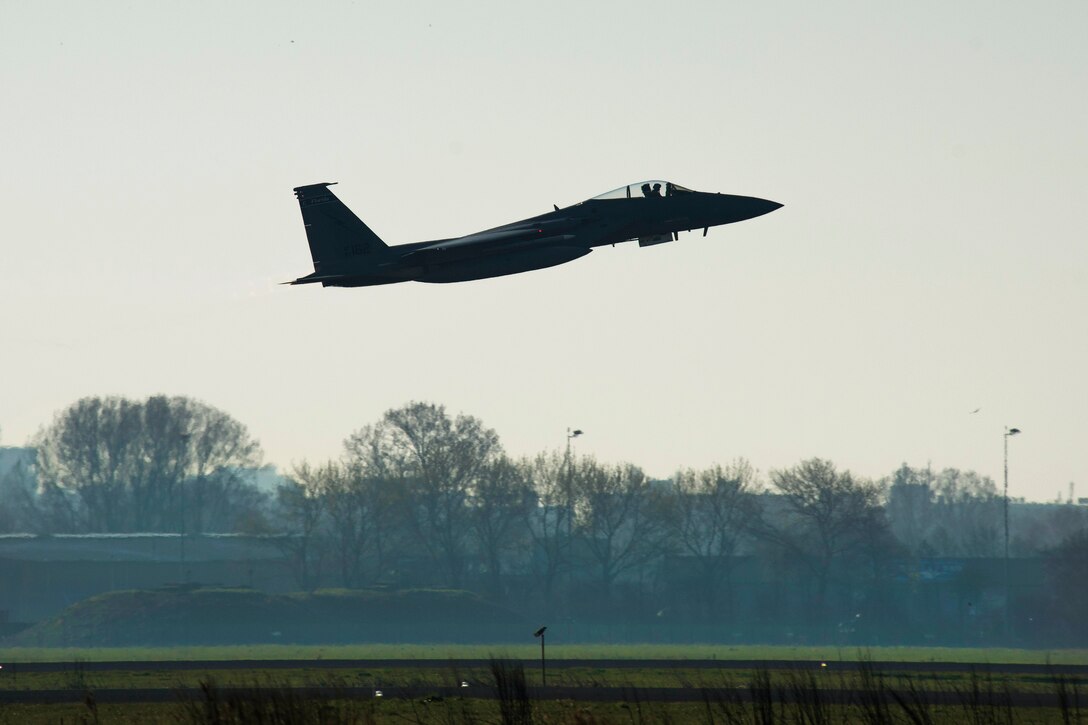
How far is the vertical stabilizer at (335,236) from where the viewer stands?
170ft

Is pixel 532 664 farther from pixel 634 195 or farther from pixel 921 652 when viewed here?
pixel 921 652

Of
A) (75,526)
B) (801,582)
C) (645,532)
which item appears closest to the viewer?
(801,582)

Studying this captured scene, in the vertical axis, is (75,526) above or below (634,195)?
below

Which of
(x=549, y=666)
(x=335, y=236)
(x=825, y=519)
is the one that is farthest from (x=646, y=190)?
(x=825, y=519)

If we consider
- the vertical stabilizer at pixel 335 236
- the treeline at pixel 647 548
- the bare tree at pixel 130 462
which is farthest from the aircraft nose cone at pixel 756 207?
the bare tree at pixel 130 462

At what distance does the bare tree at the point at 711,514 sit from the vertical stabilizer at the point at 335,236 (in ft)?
205

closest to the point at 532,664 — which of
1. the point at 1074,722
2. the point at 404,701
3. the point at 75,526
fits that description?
the point at 404,701

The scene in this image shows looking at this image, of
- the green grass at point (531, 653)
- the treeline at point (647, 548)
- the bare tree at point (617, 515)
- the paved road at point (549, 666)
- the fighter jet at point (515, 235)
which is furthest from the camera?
the bare tree at point (617, 515)

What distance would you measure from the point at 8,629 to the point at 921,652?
55.6m

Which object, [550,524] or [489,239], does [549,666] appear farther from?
[550,524]

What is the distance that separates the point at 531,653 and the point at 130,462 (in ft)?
276

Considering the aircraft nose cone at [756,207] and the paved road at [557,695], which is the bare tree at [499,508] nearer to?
the aircraft nose cone at [756,207]

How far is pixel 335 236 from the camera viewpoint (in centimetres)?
5209

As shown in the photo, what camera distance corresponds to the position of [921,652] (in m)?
78.9
